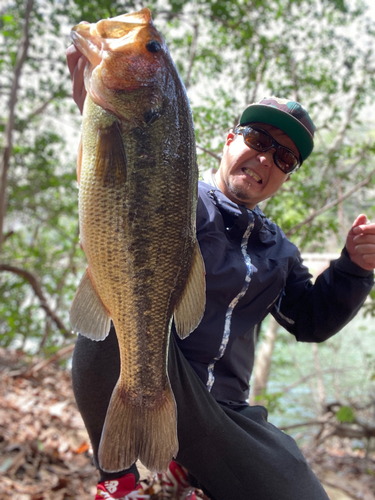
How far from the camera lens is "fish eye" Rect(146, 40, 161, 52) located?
138 centimetres

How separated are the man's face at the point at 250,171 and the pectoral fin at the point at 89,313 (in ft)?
3.22

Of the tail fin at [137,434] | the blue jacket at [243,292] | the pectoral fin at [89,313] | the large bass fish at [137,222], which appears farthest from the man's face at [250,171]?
the tail fin at [137,434]

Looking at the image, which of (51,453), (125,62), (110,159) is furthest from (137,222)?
(51,453)

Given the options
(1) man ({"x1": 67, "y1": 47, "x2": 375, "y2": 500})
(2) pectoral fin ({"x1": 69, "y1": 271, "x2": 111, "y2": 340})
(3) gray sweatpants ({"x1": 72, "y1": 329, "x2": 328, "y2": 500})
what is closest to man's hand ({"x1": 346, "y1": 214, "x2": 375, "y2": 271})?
(1) man ({"x1": 67, "y1": 47, "x2": 375, "y2": 500})

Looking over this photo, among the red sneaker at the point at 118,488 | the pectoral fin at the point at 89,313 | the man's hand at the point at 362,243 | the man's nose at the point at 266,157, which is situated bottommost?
the red sneaker at the point at 118,488

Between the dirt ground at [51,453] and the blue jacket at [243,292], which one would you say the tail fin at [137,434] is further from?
the dirt ground at [51,453]

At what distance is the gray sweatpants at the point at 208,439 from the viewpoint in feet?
5.11

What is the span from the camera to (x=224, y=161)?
2133 millimetres

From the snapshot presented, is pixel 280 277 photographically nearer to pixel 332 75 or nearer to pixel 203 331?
pixel 203 331

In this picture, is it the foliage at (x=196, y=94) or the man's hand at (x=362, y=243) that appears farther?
the foliage at (x=196, y=94)

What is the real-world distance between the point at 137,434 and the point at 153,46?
1.37 meters

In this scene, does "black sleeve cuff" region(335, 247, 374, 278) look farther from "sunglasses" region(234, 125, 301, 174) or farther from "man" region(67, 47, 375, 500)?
"sunglasses" region(234, 125, 301, 174)

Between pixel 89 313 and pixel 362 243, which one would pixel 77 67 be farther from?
pixel 362 243

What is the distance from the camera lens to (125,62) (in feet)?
4.45
